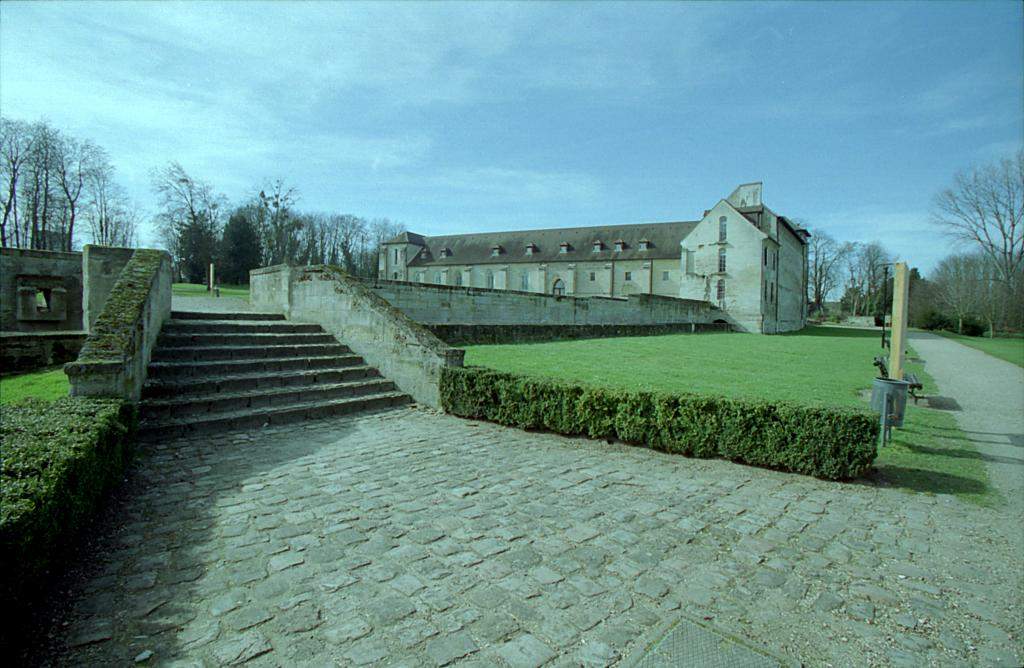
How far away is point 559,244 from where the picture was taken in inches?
2445

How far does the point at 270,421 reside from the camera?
7141 millimetres

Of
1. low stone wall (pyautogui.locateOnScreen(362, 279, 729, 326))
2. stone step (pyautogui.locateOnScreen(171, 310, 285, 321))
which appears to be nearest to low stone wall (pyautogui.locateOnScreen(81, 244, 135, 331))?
stone step (pyautogui.locateOnScreen(171, 310, 285, 321))

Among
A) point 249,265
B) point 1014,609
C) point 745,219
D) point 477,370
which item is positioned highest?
point 745,219

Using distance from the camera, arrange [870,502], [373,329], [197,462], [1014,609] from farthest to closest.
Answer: [373,329], [197,462], [870,502], [1014,609]

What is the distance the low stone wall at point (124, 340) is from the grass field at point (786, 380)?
5.51 metres

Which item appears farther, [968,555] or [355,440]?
[355,440]

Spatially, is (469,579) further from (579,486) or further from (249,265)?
(249,265)

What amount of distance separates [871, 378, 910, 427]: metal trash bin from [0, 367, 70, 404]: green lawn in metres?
11.4

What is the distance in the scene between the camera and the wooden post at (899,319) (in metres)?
6.63

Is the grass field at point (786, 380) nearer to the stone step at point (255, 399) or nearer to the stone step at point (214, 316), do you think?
the stone step at point (255, 399)

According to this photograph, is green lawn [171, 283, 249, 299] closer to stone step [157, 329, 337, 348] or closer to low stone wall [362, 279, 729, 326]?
low stone wall [362, 279, 729, 326]

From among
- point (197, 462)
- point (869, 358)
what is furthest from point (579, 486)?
point (869, 358)

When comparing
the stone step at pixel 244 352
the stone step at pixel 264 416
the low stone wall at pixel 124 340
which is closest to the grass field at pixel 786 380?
the stone step at pixel 264 416

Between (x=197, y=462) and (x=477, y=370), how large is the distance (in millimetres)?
3991
